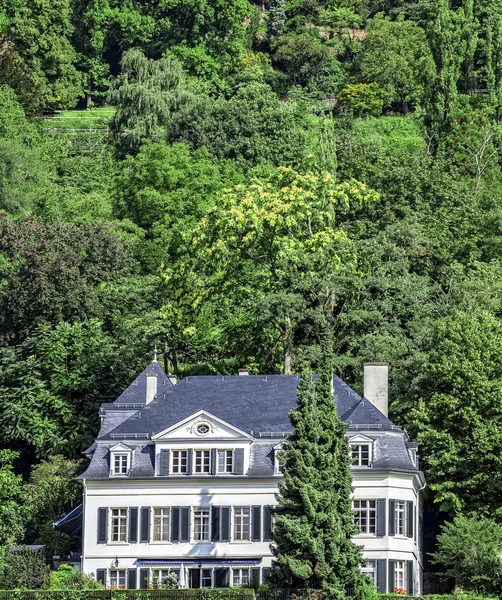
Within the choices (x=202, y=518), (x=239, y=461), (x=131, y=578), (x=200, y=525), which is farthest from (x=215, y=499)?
(x=131, y=578)

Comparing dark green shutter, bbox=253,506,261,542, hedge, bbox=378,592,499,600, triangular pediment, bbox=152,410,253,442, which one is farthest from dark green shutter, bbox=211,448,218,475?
hedge, bbox=378,592,499,600

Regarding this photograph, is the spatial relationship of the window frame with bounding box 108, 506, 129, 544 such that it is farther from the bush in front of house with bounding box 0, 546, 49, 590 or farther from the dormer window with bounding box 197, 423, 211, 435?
the dormer window with bounding box 197, 423, 211, 435

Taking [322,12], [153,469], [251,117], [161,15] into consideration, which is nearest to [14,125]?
[251,117]

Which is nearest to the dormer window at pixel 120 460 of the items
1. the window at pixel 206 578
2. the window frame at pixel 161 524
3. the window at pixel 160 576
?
the window frame at pixel 161 524

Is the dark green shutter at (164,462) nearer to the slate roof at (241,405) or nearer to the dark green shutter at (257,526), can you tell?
the slate roof at (241,405)

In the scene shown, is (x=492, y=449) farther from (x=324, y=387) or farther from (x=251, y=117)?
(x=251, y=117)

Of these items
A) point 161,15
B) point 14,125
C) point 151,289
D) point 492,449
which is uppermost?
point 161,15
